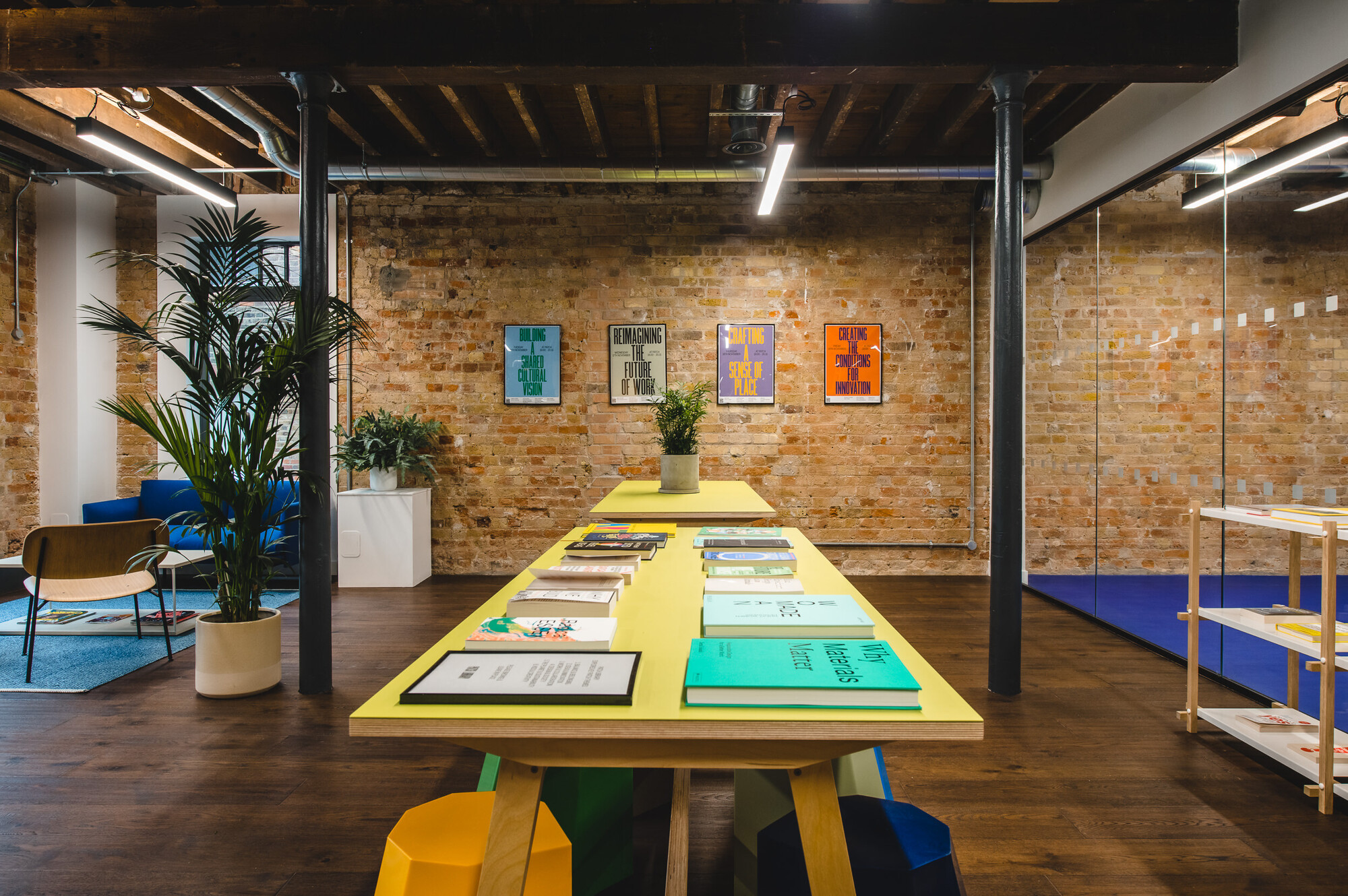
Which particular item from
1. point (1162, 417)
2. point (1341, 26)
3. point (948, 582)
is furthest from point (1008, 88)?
point (948, 582)

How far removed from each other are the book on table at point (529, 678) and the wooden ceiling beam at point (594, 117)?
404cm

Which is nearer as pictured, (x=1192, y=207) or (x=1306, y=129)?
(x=1306, y=129)

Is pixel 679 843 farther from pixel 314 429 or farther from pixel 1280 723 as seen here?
pixel 314 429

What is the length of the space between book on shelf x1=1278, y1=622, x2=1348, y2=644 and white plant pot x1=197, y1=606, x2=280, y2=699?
4478mm

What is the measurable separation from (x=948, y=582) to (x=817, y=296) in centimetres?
279

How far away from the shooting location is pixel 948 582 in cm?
582

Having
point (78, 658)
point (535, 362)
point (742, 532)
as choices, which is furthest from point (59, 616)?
point (742, 532)

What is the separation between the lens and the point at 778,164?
430cm

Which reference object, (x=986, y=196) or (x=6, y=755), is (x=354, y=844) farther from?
(x=986, y=196)

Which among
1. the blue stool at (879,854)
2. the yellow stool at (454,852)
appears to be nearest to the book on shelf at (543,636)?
the yellow stool at (454,852)

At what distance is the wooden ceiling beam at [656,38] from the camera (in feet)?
10.8

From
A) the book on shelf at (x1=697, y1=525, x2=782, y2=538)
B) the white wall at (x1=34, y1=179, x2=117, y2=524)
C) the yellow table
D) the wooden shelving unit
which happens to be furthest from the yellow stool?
the white wall at (x1=34, y1=179, x2=117, y2=524)

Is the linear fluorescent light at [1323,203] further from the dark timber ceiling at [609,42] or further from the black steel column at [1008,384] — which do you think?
the black steel column at [1008,384]

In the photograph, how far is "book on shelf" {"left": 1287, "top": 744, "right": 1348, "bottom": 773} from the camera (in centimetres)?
236
